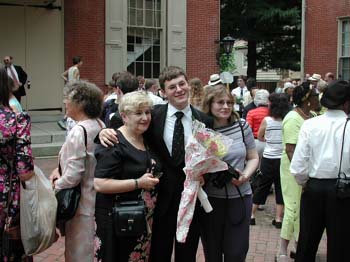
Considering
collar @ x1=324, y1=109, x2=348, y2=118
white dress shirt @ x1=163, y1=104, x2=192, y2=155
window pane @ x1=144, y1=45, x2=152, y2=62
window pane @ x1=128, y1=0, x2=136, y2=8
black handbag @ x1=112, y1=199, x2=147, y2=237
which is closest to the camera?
black handbag @ x1=112, y1=199, x2=147, y2=237

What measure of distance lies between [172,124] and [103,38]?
40.2 feet

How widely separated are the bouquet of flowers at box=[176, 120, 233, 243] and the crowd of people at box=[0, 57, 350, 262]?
14cm

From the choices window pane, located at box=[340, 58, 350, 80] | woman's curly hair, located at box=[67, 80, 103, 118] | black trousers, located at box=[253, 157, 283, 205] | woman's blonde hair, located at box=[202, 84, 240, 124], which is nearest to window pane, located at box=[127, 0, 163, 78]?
window pane, located at box=[340, 58, 350, 80]

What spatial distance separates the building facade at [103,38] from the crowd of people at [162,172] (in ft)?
36.4

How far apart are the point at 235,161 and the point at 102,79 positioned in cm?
1210

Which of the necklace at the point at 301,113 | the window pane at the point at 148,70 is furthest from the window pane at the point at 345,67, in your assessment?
the necklace at the point at 301,113

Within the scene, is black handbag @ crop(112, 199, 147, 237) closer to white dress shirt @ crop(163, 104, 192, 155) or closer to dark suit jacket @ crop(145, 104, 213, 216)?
dark suit jacket @ crop(145, 104, 213, 216)

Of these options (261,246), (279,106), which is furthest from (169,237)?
(279,106)

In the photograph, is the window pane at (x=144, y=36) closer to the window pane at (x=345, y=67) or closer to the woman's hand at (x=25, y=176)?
the window pane at (x=345, y=67)

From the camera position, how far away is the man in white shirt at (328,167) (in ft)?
14.1

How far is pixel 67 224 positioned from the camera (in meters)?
4.10

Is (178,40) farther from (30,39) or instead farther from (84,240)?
(84,240)

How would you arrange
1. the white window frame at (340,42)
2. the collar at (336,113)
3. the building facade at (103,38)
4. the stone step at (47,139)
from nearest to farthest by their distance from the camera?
the collar at (336,113)
the stone step at (47,139)
the building facade at (103,38)
the white window frame at (340,42)

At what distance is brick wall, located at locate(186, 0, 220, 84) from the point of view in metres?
17.2
